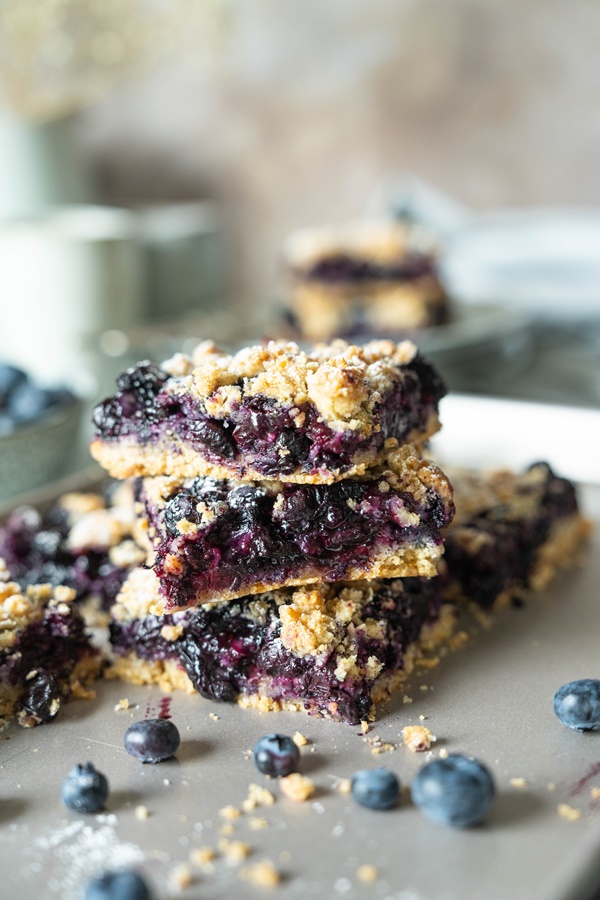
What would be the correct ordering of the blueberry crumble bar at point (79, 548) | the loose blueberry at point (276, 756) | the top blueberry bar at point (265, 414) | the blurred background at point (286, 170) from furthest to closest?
1. the blurred background at point (286, 170)
2. the blueberry crumble bar at point (79, 548)
3. the top blueberry bar at point (265, 414)
4. the loose blueberry at point (276, 756)

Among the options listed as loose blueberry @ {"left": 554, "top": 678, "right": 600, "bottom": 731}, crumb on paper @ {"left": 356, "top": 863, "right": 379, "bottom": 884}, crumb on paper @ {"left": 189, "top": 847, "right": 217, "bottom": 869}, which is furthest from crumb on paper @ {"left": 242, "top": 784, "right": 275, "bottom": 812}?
loose blueberry @ {"left": 554, "top": 678, "right": 600, "bottom": 731}

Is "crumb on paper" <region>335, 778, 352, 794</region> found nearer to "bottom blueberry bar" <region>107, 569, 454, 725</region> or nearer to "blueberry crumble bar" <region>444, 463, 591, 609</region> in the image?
"bottom blueberry bar" <region>107, 569, 454, 725</region>

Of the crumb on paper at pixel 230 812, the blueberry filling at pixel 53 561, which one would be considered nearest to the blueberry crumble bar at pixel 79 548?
the blueberry filling at pixel 53 561

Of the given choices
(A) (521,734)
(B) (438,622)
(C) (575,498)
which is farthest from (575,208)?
(A) (521,734)

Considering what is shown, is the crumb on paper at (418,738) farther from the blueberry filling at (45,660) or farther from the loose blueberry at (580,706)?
the blueberry filling at (45,660)

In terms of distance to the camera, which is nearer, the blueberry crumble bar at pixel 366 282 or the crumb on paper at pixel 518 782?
the crumb on paper at pixel 518 782

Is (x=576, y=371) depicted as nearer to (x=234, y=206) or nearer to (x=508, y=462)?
(x=508, y=462)
